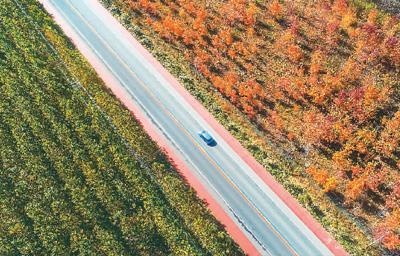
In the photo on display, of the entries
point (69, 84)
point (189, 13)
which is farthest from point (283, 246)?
point (189, 13)

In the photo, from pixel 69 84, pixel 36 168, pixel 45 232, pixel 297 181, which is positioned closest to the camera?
pixel 45 232

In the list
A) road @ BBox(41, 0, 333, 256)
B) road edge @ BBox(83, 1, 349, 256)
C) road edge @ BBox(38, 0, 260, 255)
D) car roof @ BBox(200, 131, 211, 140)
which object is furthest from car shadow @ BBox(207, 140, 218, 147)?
road edge @ BBox(38, 0, 260, 255)

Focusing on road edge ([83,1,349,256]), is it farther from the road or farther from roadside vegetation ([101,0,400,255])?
roadside vegetation ([101,0,400,255])

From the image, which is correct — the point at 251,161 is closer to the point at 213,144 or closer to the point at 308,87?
the point at 213,144

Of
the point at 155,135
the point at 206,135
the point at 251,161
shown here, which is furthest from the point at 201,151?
the point at 251,161

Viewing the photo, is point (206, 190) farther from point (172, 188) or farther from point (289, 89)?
point (289, 89)

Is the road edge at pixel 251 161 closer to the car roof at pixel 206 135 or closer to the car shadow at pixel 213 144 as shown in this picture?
the car shadow at pixel 213 144

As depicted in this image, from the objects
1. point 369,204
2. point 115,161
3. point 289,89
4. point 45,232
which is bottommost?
point 45,232
